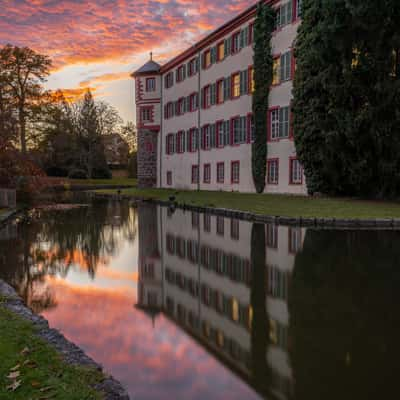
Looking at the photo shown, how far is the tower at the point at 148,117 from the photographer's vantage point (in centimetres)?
5069

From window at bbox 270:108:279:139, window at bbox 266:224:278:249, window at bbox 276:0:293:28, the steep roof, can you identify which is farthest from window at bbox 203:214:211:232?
the steep roof

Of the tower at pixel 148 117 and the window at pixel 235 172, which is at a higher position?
the tower at pixel 148 117

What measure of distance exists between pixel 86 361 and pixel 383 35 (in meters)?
22.5

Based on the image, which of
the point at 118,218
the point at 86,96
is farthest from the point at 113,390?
the point at 86,96

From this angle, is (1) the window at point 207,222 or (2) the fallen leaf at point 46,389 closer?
(2) the fallen leaf at point 46,389

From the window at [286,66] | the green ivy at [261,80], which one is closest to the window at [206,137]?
the green ivy at [261,80]

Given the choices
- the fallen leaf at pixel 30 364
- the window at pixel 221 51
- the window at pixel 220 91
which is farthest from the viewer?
the window at pixel 220 91

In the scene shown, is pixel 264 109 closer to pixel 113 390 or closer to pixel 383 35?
pixel 383 35

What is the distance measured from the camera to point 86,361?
3.98 meters

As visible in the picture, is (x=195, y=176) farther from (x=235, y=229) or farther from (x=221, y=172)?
(x=235, y=229)

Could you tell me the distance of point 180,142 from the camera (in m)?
46.6

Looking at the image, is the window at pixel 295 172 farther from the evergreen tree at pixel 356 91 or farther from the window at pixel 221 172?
the window at pixel 221 172

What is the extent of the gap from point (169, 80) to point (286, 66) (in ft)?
67.0

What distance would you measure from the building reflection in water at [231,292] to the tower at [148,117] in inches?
1504
